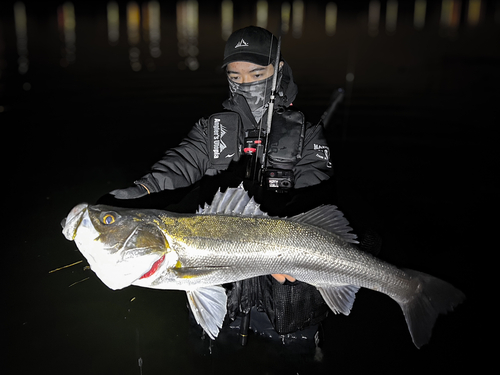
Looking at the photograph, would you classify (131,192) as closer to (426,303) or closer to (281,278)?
→ (281,278)

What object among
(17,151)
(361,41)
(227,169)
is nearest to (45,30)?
(361,41)

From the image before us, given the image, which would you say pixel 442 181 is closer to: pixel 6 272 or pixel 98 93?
pixel 6 272

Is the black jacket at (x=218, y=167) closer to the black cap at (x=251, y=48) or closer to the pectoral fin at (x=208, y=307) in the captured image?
the black cap at (x=251, y=48)

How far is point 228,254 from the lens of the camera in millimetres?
2607

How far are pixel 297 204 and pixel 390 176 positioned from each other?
4611 millimetres

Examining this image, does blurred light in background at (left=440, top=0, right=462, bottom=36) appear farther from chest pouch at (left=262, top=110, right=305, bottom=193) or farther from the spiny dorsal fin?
the spiny dorsal fin

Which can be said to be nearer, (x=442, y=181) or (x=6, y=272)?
(x=6, y=272)

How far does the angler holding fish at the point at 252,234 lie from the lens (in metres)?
2.45

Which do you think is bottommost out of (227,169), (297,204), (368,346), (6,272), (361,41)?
(368,346)

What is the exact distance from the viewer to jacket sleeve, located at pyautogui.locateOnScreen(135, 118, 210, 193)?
10.7 feet

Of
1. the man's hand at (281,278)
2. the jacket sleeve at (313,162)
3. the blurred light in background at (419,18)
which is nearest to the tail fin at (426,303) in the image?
the man's hand at (281,278)

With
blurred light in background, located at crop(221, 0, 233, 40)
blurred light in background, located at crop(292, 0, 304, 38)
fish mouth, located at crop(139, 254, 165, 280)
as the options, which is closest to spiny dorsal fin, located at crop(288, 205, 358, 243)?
fish mouth, located at crop(139, 254, 165, 280)

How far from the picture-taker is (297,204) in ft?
11.4

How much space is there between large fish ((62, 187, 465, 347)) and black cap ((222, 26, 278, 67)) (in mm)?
1442
